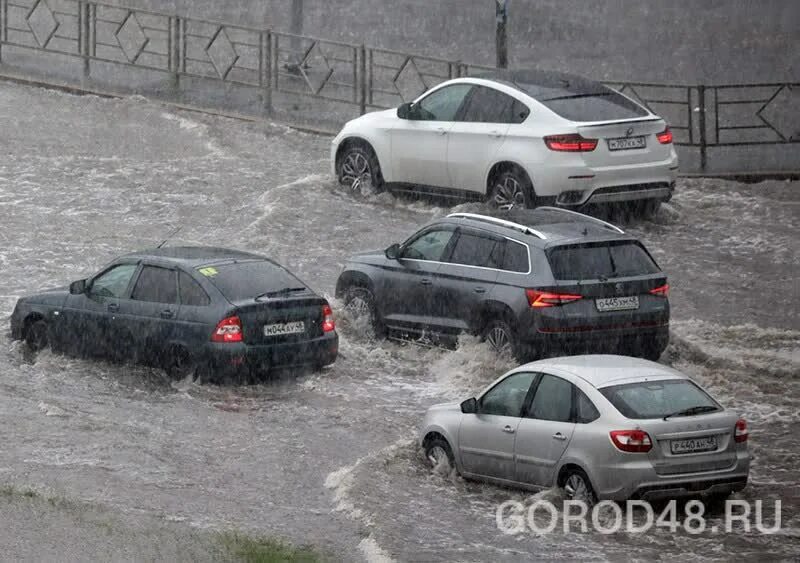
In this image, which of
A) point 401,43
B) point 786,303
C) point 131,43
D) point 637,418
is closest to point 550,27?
point 401,43

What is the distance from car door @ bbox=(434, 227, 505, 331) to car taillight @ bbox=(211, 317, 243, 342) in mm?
2152

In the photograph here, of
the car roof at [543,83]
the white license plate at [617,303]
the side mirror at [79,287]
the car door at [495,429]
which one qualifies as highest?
the car roof at [543,83]

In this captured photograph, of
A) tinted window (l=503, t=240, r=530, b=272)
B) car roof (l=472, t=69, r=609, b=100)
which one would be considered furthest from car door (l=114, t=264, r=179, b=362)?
car roof (l=472, t=69, r=609, b=100)

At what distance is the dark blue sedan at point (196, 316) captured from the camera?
46.8 feet

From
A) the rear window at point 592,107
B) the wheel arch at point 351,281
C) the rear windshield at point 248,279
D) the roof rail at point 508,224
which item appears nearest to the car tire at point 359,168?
the rear window at point 592,107

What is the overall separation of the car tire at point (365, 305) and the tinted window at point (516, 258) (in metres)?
1.80

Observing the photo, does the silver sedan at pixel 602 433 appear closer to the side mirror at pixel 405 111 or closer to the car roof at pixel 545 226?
the car roof at pixel 545 226

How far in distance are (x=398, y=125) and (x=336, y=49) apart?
1672 centimetres

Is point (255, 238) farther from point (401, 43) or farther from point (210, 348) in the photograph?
point (401, 43)

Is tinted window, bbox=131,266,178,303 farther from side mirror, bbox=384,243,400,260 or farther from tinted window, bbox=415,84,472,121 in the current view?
tinted window, bbox=415,84,472,121

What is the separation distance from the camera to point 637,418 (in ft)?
35.6

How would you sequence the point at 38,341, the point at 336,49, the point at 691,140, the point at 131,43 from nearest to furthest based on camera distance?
the point at 38,341
the point at 691,140
the point at 131,43
the point at 336,49

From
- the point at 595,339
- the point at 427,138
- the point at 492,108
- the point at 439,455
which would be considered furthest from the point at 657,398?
the point at 427,138

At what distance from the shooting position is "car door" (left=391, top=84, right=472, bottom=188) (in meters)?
20.1
